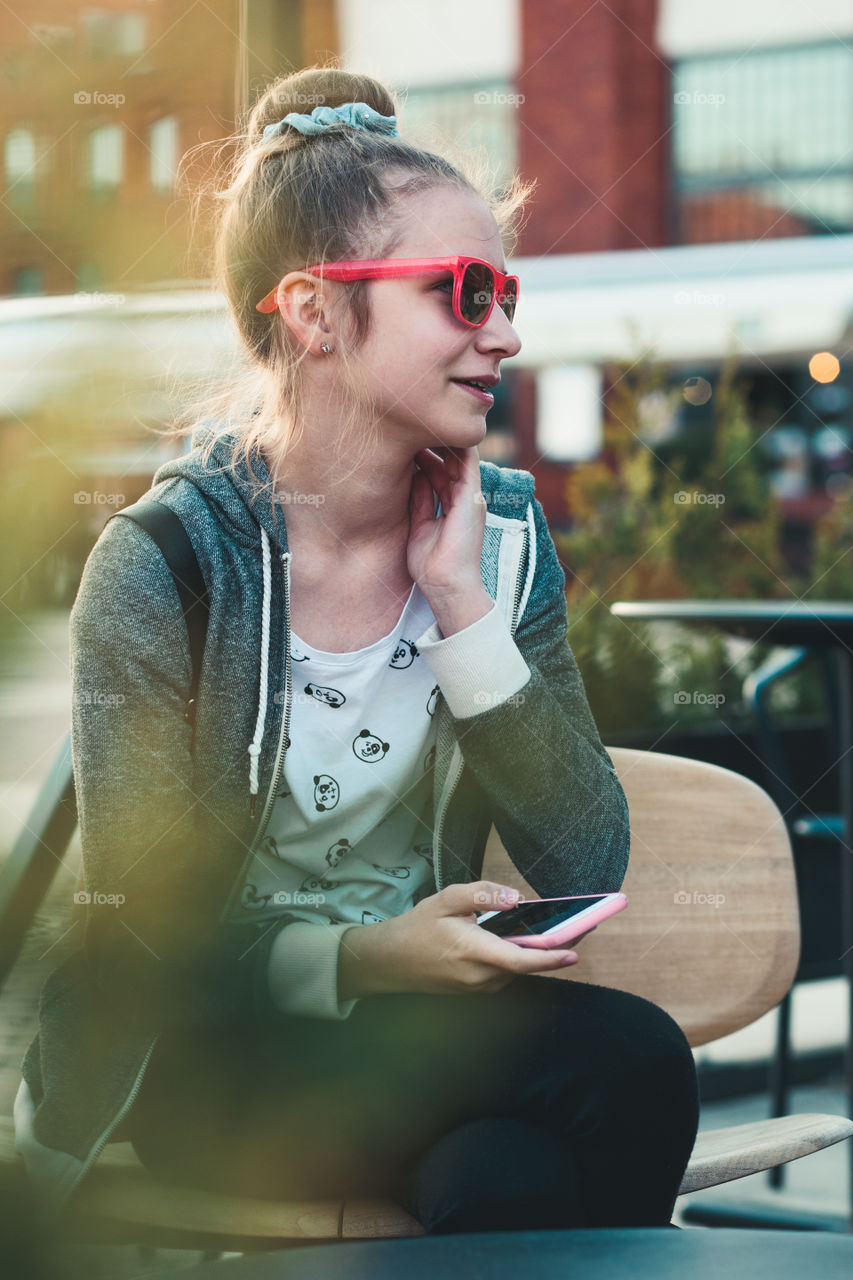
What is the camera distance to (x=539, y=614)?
5.21 feet

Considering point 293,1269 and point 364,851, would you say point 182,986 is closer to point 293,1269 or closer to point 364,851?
point 364,851

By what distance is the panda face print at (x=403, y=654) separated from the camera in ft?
5.03

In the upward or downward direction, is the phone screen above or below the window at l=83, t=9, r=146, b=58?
below

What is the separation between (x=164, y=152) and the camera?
533 millimetres

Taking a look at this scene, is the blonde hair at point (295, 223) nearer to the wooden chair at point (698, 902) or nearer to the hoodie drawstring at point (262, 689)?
the hoodie drawstring at point (262, 689)

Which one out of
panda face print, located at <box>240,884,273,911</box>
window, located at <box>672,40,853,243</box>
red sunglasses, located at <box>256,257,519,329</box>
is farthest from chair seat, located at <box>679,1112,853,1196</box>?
window, located at <box>672,40,853,243</box>

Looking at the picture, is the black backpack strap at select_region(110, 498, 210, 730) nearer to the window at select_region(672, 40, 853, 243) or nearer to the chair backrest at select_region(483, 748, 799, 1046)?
the chair backrest at select_region(483, 748, 799, 1046)

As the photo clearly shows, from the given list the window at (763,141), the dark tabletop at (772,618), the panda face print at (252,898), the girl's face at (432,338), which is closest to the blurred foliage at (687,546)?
the dark tabletop at (772,618)

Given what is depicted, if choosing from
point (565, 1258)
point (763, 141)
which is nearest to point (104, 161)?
point (565, 1258)

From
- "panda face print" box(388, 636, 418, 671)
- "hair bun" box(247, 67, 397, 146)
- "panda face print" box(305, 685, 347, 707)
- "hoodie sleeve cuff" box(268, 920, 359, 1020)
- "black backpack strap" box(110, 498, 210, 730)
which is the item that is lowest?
"hoodie sleeve cuff" box(268, 920, 359, 1020)

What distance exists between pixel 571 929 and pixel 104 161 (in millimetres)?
886

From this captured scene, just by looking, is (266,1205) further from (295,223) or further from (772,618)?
Answer: (772,618)

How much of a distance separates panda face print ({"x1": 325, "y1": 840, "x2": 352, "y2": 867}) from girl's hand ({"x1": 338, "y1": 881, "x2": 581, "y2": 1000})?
176mm

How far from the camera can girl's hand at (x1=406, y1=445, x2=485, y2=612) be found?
4.84ft
